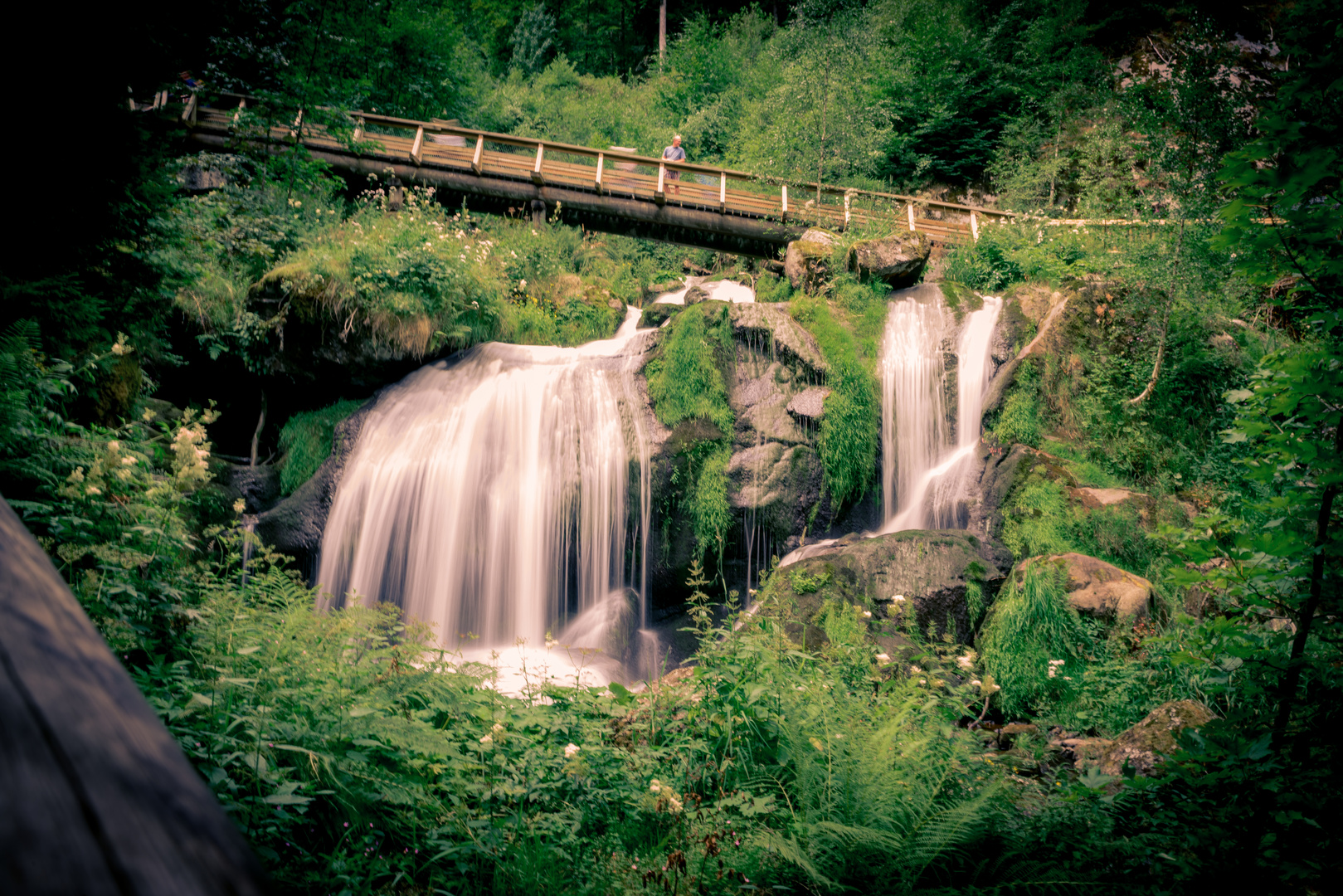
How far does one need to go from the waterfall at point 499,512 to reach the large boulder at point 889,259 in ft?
15.8

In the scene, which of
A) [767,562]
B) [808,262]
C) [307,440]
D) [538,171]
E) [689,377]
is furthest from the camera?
[538,171]

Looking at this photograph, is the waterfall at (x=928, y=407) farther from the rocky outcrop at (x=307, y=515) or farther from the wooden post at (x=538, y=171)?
the wooden post at (x=538, y=171)

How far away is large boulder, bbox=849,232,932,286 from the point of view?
1170cm

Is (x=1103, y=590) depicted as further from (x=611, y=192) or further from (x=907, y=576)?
(x=611, y=192)

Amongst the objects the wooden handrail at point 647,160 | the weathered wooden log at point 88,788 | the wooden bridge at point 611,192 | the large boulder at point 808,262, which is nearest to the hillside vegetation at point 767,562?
the large boulder at point 808,262

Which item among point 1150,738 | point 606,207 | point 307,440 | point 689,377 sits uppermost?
point 606,207

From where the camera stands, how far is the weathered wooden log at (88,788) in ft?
1.26

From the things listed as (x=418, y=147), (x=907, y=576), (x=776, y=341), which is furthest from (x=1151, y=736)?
(x=418, y=147)

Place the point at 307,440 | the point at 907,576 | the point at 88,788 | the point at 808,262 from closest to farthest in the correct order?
the point at 88,788
the point at 907,576
the point at 307,440
the point at 808,262

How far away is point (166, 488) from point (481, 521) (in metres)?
5.19

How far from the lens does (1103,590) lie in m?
7.18

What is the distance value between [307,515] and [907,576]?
7537 millimetres

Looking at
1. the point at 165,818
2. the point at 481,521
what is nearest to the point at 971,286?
the point at 481,521

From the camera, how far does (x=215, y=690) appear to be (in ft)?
9.39
